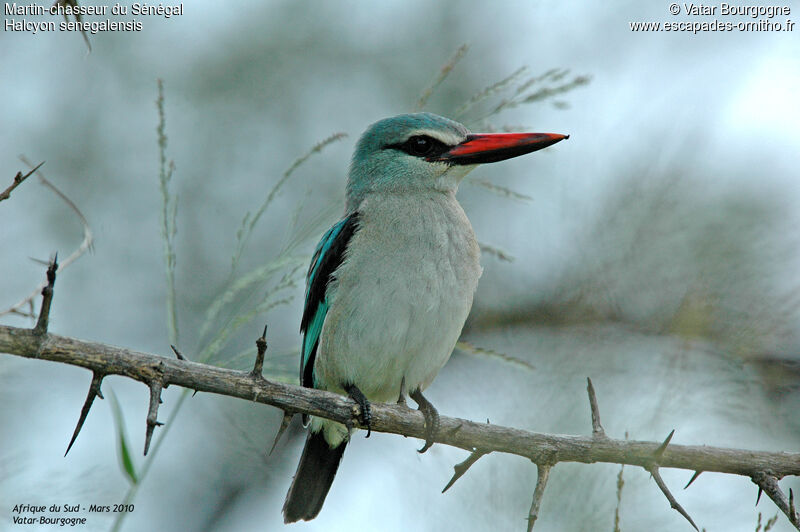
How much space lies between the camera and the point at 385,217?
416 cm

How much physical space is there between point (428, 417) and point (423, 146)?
5.57 feet

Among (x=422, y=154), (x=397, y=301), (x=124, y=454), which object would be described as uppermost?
(x=422, y=154)

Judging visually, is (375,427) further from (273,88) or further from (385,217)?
(273,88)

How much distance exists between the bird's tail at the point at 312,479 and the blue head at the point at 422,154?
1360mm

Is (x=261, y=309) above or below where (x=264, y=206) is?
below

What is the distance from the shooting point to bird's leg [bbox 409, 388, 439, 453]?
3305 millimetres

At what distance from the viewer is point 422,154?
450 cm

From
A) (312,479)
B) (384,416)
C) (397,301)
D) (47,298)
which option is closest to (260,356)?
(47,298)

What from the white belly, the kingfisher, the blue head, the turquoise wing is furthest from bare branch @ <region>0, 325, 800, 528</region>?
the blue head

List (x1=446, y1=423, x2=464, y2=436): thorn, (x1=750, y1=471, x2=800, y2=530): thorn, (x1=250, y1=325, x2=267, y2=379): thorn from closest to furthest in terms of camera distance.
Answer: (x1=250, y1=325, x2=267, y2=379): thorn < (x1=750, y1=471, x2=800, y2=530): thorn < (x1=446, y1=423, x2=464, y2=436): thorn

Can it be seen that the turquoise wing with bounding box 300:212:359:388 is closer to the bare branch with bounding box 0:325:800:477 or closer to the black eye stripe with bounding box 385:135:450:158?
the black eye stripe with bounding box 385:135:450:158

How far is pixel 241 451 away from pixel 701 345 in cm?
334

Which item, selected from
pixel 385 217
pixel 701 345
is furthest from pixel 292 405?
pixel 701 345

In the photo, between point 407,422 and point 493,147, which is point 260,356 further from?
Answer: point 493,147
